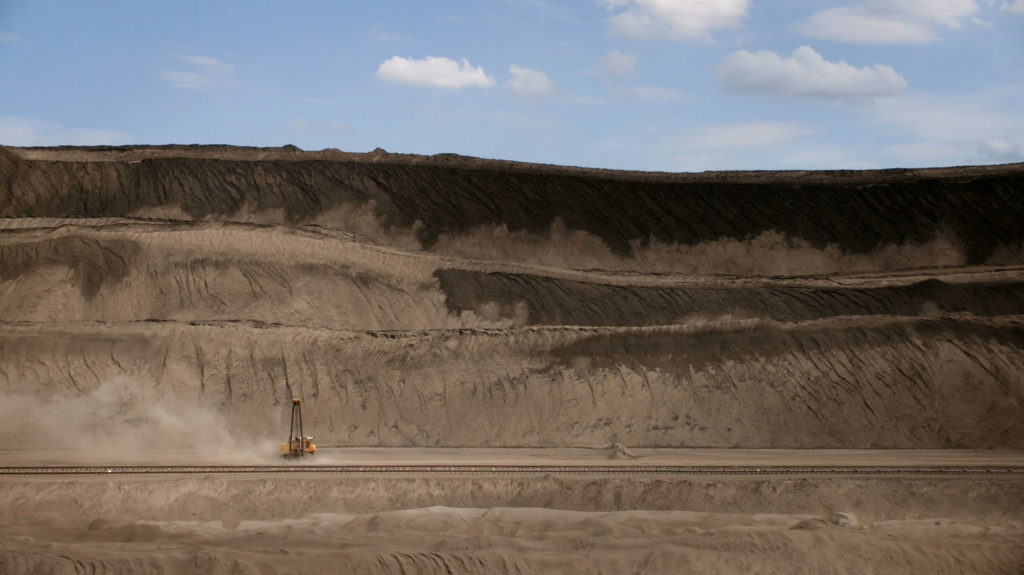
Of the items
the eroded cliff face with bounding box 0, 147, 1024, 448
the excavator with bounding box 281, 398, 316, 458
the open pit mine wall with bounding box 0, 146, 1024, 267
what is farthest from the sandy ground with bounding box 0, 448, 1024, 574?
the open pit mine wall with bounding box 0, 146, 1024, 267

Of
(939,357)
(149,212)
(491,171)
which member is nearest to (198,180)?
(149,212)

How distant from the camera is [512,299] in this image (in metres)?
36.1

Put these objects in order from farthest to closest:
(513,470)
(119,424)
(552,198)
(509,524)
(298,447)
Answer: (552,198)
(119,424)
(298,447)
(513,470)
(509,524)

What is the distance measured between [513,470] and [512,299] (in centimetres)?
1267

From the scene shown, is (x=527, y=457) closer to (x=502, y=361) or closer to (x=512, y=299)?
(x=502, y=361)

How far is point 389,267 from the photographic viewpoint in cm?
3650

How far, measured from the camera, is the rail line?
2334cm

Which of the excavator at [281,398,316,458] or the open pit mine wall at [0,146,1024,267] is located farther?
the open pit mine wall at [0,146,1024,267]

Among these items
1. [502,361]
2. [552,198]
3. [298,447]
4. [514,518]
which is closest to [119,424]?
[298,447]

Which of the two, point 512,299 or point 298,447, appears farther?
point 512,299

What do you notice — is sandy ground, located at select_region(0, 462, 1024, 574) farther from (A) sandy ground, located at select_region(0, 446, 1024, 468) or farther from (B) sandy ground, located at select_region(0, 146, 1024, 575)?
(A) sandy ground, located at select_region(0, 446, 1024, 468)

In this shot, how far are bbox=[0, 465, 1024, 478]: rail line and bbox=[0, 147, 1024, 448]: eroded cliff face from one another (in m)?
3.14

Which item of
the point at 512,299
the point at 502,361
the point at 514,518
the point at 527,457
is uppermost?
the point at 512,299

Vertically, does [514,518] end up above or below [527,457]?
above
